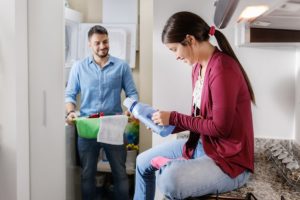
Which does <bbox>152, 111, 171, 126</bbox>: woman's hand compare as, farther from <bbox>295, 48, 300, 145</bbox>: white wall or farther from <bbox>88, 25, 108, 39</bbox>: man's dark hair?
<bbox>88, 25, 108, 39</bbox>: man's dark hair

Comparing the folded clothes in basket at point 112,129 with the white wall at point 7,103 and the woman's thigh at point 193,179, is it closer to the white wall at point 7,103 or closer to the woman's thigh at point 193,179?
the white wall at point 7,103

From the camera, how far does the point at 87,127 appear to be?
236cm

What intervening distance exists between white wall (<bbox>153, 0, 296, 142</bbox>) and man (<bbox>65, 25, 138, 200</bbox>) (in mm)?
827

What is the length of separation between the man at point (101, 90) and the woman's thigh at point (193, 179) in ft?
4.45

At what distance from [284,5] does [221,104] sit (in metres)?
0.51

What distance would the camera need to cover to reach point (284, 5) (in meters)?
0.65

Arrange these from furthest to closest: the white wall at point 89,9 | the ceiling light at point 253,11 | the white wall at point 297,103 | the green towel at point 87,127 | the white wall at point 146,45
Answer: the white wall at point 89,9, the white wall at point 146,45, the green towel at point 87,127, the white wall at point 297,103, the ceiling light at point 253,11

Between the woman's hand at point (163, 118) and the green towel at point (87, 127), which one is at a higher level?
the woman's hand at point (163, 118)

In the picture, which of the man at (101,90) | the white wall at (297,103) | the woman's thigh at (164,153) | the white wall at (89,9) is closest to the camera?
the woman's thigh at (164,153)

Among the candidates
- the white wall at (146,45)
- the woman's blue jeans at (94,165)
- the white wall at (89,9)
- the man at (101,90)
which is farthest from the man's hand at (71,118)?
the white wall at (89,9)

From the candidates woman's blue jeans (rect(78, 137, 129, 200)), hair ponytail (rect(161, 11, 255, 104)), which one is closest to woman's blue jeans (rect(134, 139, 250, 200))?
hair ponytail (rect(161, 11, 255, 104))

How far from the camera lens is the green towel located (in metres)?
2.35

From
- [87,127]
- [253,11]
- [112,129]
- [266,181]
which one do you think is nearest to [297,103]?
[266,181]

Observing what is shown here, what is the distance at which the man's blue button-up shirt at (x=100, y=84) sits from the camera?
252cm
